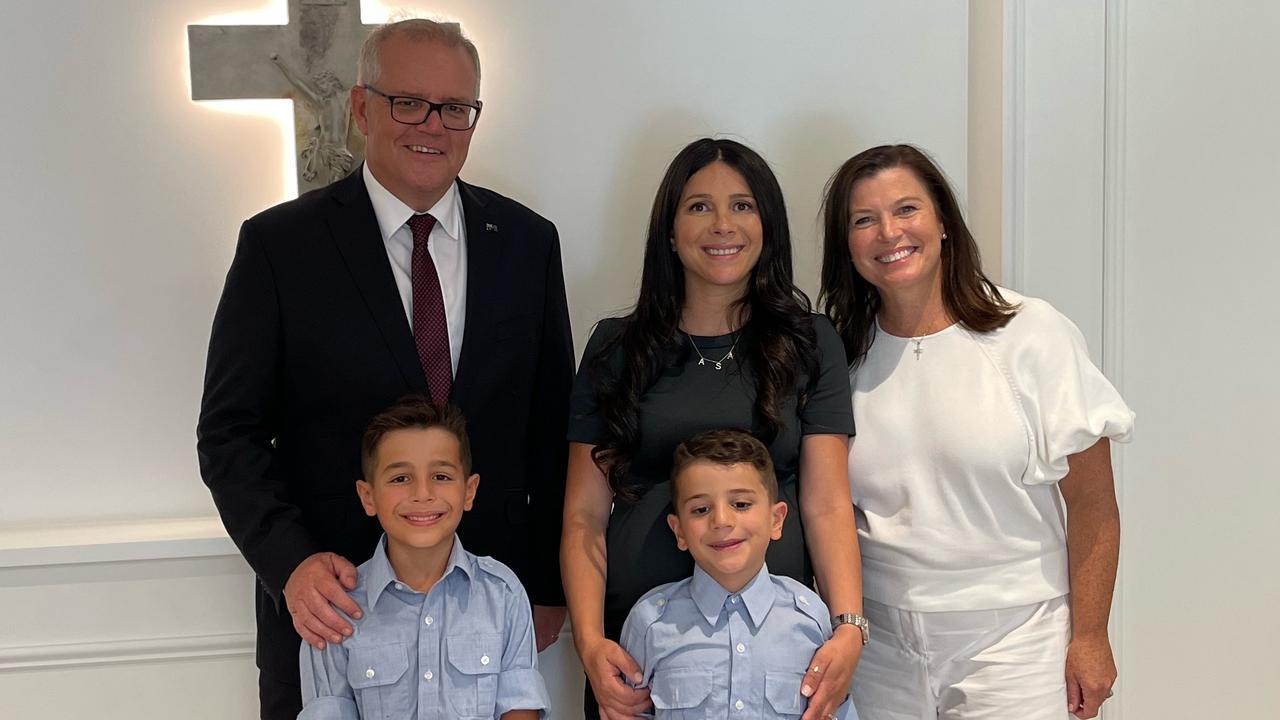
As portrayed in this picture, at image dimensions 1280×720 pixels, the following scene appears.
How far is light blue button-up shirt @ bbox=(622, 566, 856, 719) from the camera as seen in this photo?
1.74 metres

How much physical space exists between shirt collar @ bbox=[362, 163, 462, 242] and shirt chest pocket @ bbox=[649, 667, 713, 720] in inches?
37.6

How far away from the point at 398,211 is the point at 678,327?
0.60 m

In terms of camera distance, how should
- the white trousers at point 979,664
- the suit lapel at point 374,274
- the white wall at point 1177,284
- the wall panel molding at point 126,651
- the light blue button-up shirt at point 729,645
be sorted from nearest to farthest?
1. the light blue button-up shirt at point 729,645
2. the white trousers at point 979,664
3. the suit lapel at point 374,274
4. the wall panel molding at point 126,651
5. the white wall at point 1177,284

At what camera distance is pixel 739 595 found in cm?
178

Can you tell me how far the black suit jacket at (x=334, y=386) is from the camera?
193cm

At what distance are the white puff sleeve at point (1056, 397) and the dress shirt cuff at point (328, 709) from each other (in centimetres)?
126

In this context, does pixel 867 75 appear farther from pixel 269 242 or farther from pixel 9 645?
pixel 9 645

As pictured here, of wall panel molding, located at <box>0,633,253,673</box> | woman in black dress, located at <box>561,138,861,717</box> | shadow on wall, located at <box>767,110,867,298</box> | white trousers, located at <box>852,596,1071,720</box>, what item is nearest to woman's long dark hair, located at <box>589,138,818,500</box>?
woman in black dress, located at <box>561,138,861,717</box>

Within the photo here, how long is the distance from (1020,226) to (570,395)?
4.04 ft

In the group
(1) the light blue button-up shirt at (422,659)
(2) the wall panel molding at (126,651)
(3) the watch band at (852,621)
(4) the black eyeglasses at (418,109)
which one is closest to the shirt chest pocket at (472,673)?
(1) the light blue button-up shirt at (422,659)

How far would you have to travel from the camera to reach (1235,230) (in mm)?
2592

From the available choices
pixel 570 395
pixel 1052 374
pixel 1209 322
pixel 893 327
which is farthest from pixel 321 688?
pixel 1209 322

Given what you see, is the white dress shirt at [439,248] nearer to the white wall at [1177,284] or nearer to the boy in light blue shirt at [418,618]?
the boy in light blue shirt at [418,618]

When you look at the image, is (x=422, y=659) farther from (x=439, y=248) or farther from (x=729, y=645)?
(x=439, y=248)
